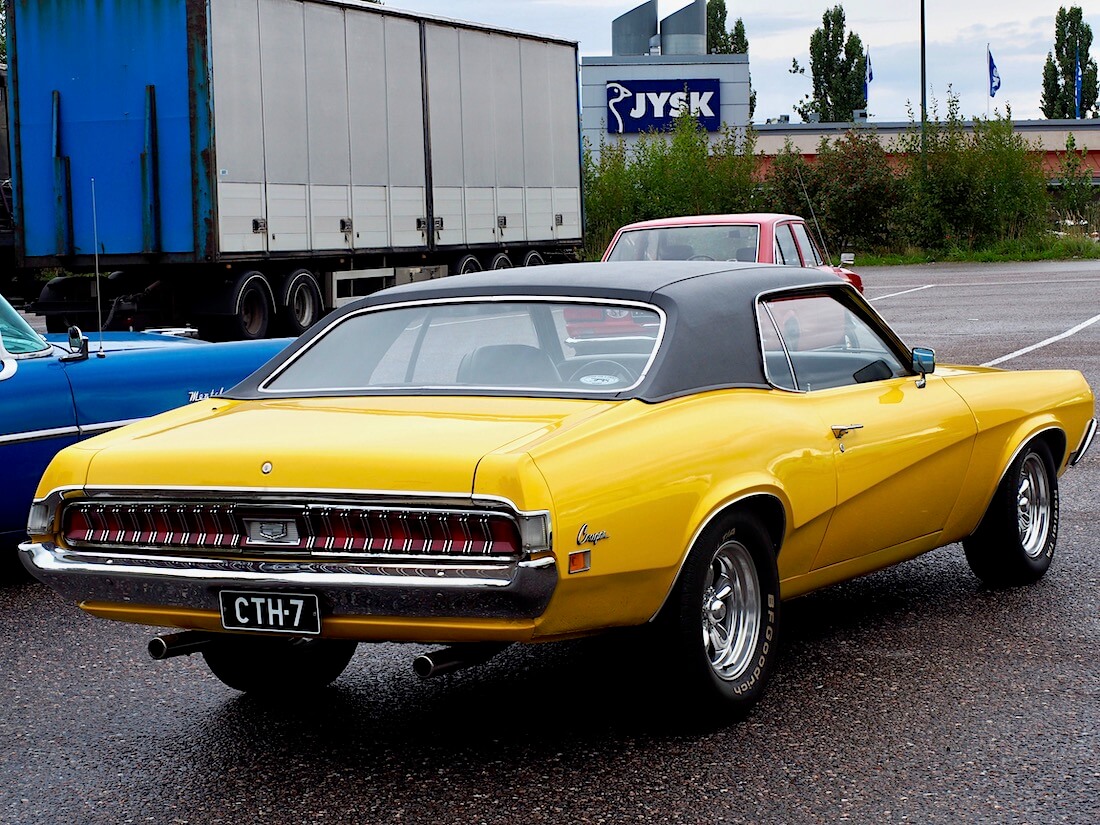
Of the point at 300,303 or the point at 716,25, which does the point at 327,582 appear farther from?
the point at 716,25

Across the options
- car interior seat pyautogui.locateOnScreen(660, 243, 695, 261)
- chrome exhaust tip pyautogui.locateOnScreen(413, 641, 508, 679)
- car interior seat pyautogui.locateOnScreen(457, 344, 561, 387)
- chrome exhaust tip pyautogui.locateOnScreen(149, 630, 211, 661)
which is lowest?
chrome exhaust tip pyautogui.locateOnScreen(149, 630, 211, 661)

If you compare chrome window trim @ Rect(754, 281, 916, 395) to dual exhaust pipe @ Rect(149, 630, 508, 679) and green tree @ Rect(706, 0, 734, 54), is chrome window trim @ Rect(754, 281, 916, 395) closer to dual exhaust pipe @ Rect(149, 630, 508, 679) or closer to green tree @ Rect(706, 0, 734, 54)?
dual exhaust pipe @ Rect(149, 630, 508, 679)

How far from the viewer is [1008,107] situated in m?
48.1

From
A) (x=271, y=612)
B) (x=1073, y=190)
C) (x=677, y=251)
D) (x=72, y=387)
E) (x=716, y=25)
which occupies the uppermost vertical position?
(x=716, y=25)

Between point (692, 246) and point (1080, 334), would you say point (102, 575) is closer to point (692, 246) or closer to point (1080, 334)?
point (692, 246)

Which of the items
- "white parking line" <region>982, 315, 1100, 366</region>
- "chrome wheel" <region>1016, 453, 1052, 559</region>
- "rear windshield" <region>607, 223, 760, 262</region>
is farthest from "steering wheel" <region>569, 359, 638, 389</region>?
"white parking line" <region>982, 315, 1100, 366</region>

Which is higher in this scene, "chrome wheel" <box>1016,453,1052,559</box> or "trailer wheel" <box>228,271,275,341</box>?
"trailer wheel" <box>228,271,275,341</box>

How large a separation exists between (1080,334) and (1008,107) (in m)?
30.1

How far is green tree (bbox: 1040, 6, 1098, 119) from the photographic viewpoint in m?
95.2

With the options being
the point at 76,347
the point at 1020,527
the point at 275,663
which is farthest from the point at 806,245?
the point at 275,663

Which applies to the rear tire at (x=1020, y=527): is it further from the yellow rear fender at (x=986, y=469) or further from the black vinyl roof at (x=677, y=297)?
the black vinyl roof at (x=677, y=297)

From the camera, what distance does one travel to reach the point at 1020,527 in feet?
21.8

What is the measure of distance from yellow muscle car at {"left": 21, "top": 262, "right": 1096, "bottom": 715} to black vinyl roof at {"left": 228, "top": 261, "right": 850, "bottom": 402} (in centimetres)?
1

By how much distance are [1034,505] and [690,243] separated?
7.80 m
